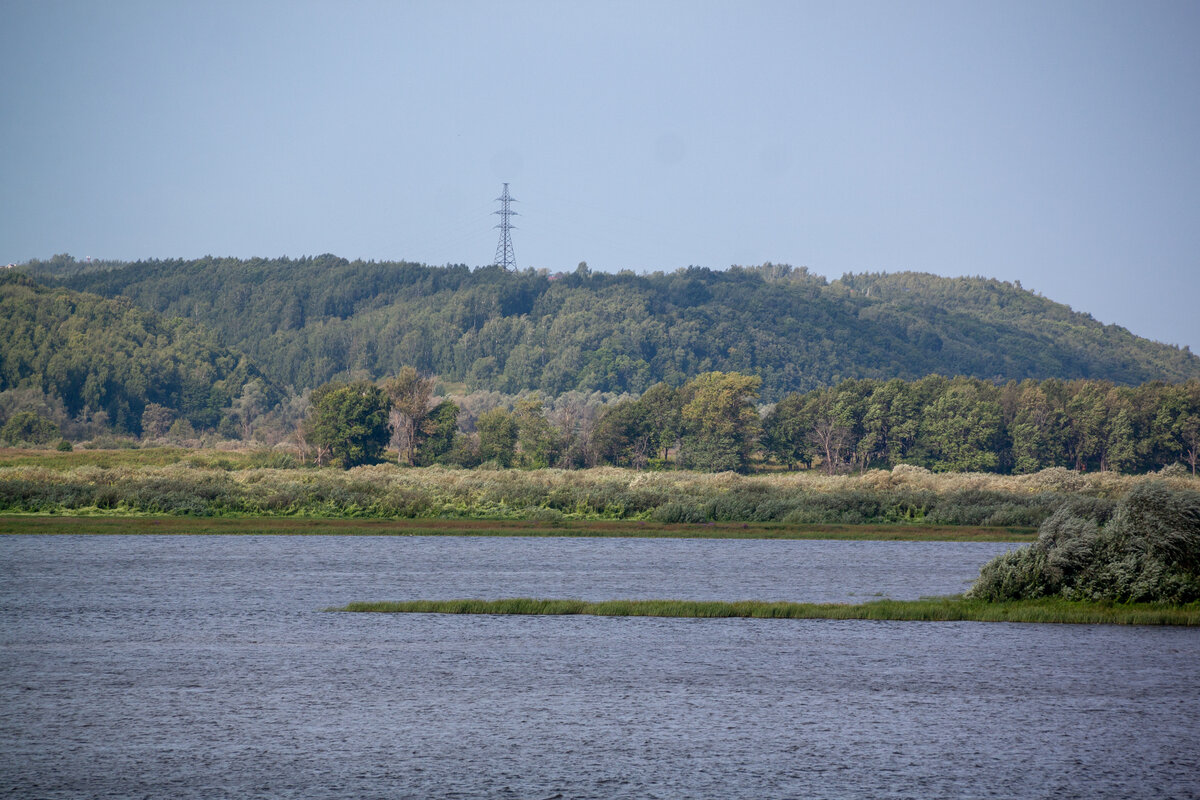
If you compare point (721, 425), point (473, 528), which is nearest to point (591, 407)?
point (721, 425)

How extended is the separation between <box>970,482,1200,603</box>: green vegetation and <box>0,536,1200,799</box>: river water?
5.41 ft

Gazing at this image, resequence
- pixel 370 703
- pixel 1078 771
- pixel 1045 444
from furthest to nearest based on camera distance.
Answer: pixel 1045 444 < pixel 370 703 < pixel 1078 771

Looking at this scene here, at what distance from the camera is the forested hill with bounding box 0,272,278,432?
137 m

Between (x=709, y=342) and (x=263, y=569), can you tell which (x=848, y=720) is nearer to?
(x=263, y=569)

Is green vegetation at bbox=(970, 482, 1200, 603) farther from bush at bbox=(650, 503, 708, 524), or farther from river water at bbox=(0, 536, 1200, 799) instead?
bush at bbox=(650, 503, 708, 524)

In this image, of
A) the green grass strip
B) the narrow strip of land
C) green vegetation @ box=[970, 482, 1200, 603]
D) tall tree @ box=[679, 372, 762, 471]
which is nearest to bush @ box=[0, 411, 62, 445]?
tall tree @ box=[679, 372, 762, 471]

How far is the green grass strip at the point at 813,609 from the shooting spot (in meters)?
21.1

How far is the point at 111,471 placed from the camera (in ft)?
205

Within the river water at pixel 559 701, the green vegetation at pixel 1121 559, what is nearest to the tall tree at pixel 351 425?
the river water at pixel 559 701

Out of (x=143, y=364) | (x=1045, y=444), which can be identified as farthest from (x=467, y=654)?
(x=143, y=364)

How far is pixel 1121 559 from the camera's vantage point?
21781 millimetres

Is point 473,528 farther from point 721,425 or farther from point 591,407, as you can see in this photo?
point 591,407

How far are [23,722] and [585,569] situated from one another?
738 inches

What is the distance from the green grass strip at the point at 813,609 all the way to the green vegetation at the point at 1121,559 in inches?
12.8
